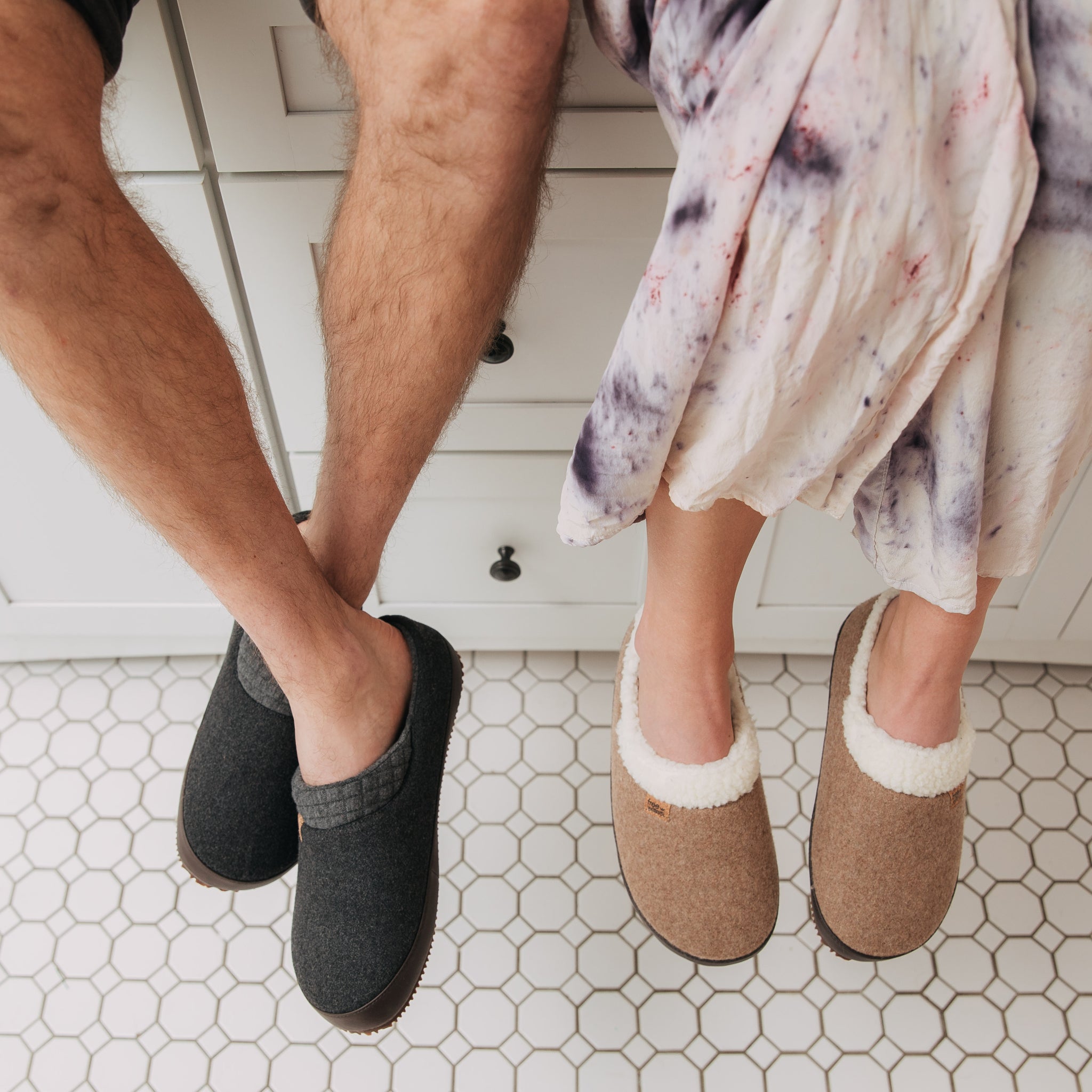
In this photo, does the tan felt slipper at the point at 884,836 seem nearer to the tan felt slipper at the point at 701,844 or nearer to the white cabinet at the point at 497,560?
the tan felt slipper at the point at 701,844

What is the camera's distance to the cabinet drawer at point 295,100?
A: 0.54 meters

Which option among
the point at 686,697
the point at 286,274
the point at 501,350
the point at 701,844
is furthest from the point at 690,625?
the point at 286,274

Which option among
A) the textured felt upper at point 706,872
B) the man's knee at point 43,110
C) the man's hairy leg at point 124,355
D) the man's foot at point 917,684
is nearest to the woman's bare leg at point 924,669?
the man's foot at point 917,684

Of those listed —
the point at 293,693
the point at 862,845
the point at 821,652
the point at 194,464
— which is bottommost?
the point at 821,652

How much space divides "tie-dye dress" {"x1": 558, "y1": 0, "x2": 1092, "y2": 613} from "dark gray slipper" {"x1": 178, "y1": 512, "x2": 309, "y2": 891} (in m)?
0.27

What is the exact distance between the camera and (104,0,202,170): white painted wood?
54 cm

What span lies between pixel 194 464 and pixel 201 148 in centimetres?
28

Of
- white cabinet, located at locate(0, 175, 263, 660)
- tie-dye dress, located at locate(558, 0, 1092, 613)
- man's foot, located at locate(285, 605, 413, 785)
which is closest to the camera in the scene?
tie-dye dress, located at locate(558, 0, 1092, 613)

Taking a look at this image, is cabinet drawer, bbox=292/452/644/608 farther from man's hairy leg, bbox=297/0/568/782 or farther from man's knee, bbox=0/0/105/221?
man's knee, bbox=0/0/105/221

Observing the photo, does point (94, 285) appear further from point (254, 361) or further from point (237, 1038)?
point (237, 1038)

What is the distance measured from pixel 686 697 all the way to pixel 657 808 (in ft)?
0.28

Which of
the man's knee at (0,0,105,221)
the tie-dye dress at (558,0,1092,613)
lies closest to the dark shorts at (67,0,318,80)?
the man's knee at (0,0,105,221)

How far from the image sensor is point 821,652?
959 mm

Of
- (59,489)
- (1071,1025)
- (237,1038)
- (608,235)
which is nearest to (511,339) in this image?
(608,235)
